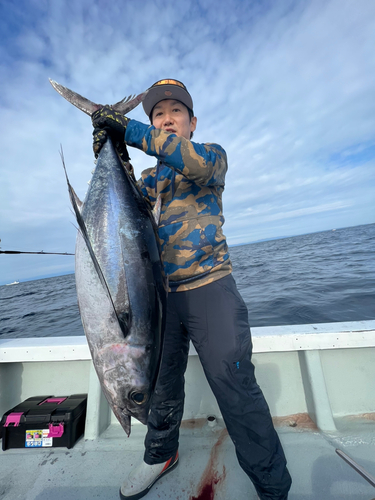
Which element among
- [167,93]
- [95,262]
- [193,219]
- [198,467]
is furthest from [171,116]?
[198,467]

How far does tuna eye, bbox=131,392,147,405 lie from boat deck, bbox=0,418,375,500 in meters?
1.15

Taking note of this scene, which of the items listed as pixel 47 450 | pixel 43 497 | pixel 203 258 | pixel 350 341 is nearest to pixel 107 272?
pixel 203 258

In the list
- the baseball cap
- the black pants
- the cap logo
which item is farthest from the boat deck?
the cap logo

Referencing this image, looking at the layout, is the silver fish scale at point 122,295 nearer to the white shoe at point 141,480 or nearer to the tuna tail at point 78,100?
the tuna tail at point 78,100

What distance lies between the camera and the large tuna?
132cm

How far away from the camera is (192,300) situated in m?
1.79

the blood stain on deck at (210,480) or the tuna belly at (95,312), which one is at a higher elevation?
the tuna belly at (95,312)

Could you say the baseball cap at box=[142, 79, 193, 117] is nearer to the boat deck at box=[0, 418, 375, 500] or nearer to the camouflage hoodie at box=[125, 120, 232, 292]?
the camouflage hoodie at box=[125, 120, 232, 292]

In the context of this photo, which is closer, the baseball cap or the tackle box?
the baseball cap

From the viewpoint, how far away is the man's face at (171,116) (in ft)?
6.75

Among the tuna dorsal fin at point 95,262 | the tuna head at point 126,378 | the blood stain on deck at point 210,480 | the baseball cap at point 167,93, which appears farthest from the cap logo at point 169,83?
the blood stain on deck at point 210,480

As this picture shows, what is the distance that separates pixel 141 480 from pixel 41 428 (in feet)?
3.97

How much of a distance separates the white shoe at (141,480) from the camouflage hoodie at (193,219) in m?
1.41

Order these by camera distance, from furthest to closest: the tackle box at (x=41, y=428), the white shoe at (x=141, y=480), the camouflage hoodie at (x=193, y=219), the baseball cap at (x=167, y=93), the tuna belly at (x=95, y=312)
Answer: the tackle box at (x=41, y=428)
the baseball cap at (x=167, y=93)
the white shoe at (x=141, y=480)
the camouflage hoodie at (x=193, y=219)
the tuna belly at (x=95, y=312)
